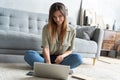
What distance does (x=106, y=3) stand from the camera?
4961mm

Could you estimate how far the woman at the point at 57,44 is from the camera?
2361 millimetres

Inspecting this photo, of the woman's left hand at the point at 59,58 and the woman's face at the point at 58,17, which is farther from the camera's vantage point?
the woman's left hand at the point at 59,58

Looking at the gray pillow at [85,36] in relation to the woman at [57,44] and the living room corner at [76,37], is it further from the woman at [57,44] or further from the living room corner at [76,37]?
the woman at [57,44]

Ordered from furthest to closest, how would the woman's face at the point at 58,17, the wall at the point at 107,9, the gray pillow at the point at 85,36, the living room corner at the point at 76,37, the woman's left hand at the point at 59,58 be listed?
1. the wall at the point at 107,9
2. the gray pillow at the point at 85,36
3. the living room corner at the point at 76,37
4. the woman's left hand at the point at 59,58
5. the woman's face at the point at 58,17

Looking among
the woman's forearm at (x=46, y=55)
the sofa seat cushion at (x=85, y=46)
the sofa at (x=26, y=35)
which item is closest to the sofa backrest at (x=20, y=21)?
the sofa at (x=26, y=35)

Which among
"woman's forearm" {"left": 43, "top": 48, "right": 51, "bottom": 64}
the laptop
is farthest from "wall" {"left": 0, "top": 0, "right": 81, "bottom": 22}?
the laptop

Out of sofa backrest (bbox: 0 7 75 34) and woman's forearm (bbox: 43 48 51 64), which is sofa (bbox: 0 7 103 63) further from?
woman's forearm (bbox: 43 48 51 64)

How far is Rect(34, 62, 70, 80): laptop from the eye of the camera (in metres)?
2.00

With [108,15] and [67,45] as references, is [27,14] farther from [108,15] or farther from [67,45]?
[108,15]

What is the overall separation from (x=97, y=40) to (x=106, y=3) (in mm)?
1752

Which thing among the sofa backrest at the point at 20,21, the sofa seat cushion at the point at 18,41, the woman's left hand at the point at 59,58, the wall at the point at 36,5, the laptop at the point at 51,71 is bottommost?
the laptop at the point at 51,71

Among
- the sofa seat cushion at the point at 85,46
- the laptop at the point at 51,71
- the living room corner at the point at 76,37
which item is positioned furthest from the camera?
the sofa seat cushion at the point at 85,46

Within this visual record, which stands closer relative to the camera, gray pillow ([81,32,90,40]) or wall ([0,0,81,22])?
gray pillow ([81,32,90,40])

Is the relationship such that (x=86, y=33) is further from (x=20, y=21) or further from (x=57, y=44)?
(x=57, y=44)
